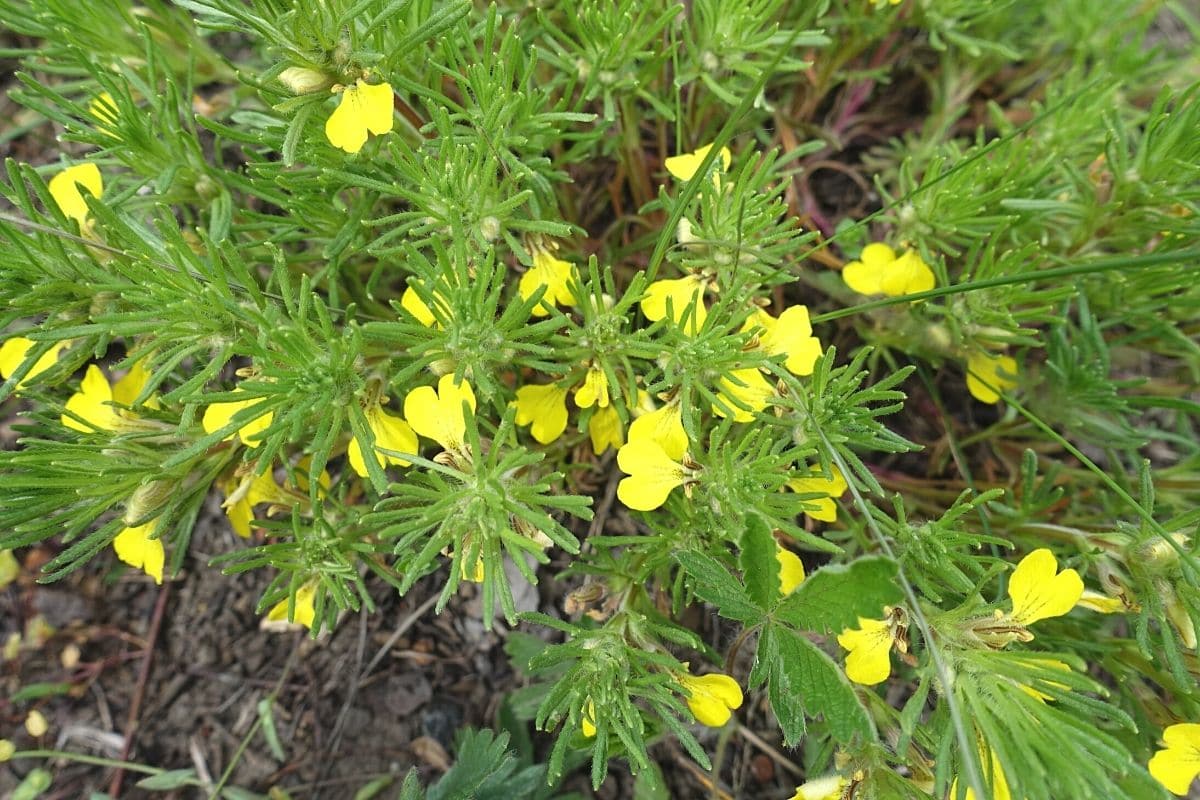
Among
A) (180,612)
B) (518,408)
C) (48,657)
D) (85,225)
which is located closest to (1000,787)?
(518,408)

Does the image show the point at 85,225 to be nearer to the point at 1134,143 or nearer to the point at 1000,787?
the point at 1000,787

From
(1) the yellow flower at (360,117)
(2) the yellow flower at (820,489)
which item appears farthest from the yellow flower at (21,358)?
(2) the yellow flower at (820,489)

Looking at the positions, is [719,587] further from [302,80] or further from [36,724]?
[36,724]

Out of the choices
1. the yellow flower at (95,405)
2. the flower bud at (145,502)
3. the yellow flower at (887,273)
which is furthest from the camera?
the yellow flower at (887,273)

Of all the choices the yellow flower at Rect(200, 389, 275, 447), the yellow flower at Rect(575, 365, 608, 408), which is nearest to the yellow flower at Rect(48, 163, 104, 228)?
the yellow flower at Rect(200, 389, 275, 447)

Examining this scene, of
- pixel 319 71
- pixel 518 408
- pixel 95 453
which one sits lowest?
pixel 95 453

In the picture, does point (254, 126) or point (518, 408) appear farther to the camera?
point (254, 126)

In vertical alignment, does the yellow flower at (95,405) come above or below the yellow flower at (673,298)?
below

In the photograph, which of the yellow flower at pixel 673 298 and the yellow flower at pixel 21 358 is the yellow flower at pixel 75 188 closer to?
the yellow flower at pixel 21 358
